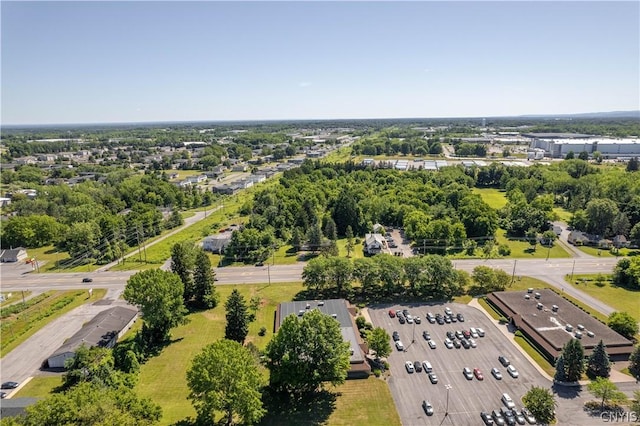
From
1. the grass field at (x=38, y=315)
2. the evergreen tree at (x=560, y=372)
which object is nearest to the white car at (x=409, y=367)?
the evergreen tree at (x=560, y=372)

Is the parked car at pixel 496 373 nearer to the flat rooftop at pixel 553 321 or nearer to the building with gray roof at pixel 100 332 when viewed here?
the flat rooftop at pixel 553 321

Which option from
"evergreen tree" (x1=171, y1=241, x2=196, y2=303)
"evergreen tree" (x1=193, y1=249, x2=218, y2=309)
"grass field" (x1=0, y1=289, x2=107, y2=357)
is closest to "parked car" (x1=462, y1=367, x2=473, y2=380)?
"evergreen tree" (x1=193, y1=249, x2=218, y2=309)

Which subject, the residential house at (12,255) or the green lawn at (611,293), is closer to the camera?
the green lawn at (611,293)

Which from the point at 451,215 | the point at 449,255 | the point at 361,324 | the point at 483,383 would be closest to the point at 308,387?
the point at 361,324

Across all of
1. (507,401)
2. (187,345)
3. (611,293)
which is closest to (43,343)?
A: (187,345)

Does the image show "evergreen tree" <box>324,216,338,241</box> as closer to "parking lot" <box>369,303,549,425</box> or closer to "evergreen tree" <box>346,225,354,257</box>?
"evergreen tree" <box>346,225,354,257</box>

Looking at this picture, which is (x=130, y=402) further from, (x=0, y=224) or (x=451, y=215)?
(x=0, y=224)
